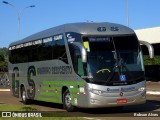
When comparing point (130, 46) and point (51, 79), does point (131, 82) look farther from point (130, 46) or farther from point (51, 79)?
point (51, 79)

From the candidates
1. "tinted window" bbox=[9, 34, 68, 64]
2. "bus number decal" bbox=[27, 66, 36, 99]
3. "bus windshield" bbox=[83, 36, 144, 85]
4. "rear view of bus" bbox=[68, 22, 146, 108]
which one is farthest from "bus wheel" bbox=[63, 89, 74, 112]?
"bus number decal" bbox=[27, 66, 36, 99]

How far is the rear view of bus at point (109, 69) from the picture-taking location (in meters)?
14.9

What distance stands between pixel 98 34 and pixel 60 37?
89.4 inches

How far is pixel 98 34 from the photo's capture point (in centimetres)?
1555

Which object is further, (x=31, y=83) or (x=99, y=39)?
(x=31, y=83)

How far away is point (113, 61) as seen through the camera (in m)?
15.1

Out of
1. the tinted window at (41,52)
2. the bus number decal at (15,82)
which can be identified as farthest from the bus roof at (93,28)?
the bus number decal at (15,82)

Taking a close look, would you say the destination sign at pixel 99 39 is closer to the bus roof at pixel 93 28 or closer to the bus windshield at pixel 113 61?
the bus windshield at pixel 113 61

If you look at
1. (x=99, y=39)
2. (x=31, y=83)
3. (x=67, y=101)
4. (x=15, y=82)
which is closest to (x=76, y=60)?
(x=99, y=39)

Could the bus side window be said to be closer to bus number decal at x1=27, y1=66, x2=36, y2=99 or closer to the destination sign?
the destination sign

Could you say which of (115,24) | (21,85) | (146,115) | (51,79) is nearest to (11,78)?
(21,85)

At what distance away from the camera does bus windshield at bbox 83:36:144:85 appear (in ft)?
49.0

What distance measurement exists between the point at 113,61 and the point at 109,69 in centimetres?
36

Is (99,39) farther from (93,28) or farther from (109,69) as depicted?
(109,69)
